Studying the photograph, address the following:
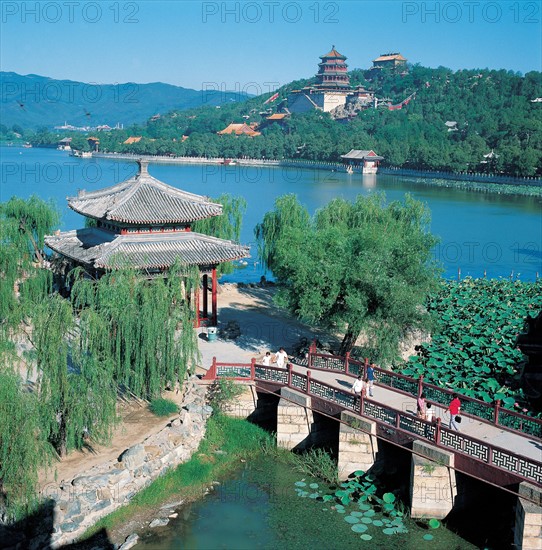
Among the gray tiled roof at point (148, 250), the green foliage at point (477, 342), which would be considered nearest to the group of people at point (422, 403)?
the green foliage at point (477, 342)

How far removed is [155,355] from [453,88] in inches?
5054

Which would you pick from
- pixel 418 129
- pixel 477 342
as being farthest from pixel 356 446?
pixel 418 129

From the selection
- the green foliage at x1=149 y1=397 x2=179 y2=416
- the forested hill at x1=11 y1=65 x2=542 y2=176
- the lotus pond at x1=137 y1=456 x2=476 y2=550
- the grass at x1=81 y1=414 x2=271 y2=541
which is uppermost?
the forested hill at x1=11 y1=65 x2=542 y2=176

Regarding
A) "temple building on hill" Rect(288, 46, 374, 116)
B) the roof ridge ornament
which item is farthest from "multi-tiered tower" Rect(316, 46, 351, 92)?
the roof ridge ornament

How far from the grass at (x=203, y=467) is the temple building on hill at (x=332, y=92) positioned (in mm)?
127603

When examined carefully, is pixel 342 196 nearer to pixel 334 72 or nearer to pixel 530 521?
pixel 530 521

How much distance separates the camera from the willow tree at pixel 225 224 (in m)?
28.0

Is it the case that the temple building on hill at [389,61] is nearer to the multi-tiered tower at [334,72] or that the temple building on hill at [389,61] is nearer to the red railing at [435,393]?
the multi-tiered tower at [334,72]

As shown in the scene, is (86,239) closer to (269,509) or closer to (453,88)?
(269,509)

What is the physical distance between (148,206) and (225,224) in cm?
847

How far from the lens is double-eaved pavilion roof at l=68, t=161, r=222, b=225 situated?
67.5 ft

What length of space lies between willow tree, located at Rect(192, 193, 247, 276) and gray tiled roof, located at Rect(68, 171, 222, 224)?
5.53 metres

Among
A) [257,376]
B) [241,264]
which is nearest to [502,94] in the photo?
[241,264]

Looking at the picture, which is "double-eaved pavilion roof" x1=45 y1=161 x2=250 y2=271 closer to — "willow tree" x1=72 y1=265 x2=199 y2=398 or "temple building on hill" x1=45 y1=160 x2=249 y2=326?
"temple building on hill" x1=45 y1=160 x2=249 y2=326
